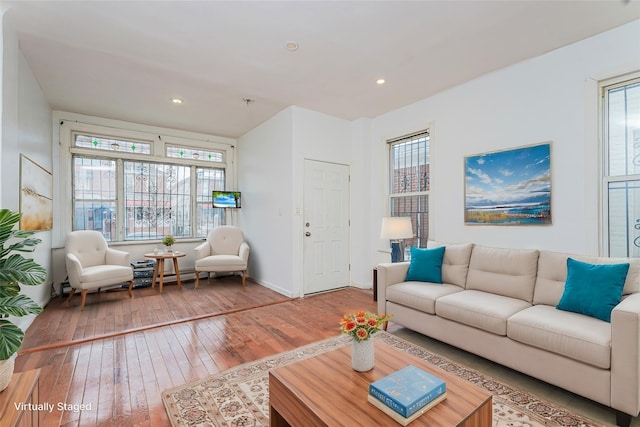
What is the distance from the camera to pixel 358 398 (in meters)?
1.32

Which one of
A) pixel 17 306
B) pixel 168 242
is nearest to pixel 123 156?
pixel 168 242

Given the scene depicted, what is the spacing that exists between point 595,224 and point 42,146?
6.17 m

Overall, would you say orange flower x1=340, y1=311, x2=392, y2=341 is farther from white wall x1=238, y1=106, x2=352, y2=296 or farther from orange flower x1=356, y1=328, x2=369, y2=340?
white wall x1=238, y1=106, x2=352, y2=296

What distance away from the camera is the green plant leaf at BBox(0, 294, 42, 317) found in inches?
50.9

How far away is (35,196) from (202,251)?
225 cm

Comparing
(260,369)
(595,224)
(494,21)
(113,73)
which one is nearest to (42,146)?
(113,73)

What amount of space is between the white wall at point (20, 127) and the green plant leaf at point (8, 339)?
1653 mm

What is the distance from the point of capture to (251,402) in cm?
188

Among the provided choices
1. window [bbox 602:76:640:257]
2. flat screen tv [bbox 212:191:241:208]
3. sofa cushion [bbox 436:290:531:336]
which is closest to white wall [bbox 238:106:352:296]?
flat screen tv [bbox 212:191:241:208]

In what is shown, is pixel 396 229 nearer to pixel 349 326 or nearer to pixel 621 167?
pixel 621 167

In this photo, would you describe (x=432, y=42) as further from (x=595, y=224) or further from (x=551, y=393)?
(x=551, y=393)

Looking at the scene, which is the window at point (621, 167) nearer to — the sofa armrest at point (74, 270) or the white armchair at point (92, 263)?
the white armchair at point (92, 263)

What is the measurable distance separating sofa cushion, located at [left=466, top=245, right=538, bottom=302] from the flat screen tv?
4251mm

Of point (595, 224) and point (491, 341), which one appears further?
point (595, 224)
